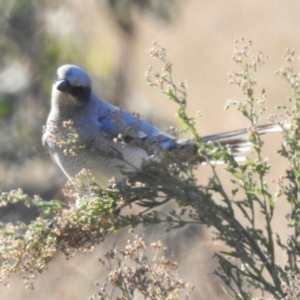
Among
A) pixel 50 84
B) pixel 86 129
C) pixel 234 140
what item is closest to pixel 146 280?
pixel 234 140

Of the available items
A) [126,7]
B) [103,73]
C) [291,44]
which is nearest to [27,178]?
[103,73]

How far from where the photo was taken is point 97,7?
2867mm

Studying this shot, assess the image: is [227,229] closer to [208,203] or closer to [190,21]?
[208,203]

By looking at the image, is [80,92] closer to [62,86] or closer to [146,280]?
[62,86]

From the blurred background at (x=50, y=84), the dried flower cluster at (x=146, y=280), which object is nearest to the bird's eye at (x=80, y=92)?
the blurred background at (x=50, y=84)

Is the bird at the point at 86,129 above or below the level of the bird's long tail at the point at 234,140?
above

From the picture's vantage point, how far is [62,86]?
211cm

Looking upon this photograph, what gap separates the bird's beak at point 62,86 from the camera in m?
2.10

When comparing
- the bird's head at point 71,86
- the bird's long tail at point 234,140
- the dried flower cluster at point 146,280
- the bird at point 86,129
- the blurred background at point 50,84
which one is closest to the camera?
the dried flower cluster at point 146,280

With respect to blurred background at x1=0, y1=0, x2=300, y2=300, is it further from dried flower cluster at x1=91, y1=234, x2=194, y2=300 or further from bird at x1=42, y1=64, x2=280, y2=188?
dried flower cluster at x1=91, y1=234, x2=194, y2=300

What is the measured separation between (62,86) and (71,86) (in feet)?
0.11

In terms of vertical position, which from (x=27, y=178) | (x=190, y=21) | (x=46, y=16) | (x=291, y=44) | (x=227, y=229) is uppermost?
(x=190, y=21)

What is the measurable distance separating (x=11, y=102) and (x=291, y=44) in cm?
199

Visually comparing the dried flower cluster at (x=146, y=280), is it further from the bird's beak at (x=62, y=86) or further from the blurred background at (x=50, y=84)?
the blurred background at (x=50, y=84)
